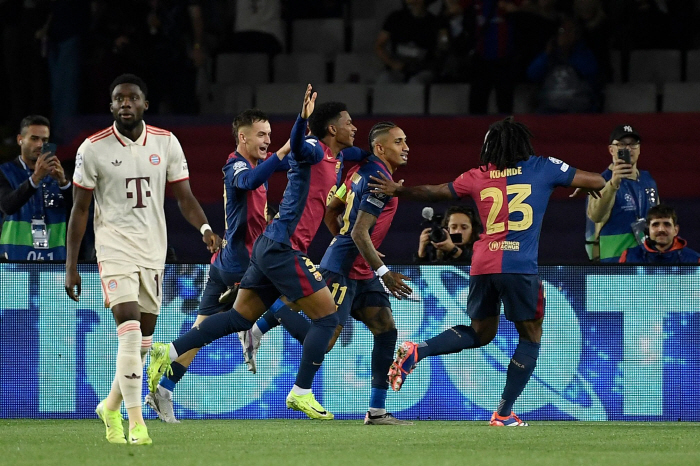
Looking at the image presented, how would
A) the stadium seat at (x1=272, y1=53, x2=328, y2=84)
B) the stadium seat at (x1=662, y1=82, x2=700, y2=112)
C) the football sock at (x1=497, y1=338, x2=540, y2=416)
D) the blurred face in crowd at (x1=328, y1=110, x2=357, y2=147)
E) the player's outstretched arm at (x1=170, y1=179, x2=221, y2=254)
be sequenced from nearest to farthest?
the player's outstretched arm at (x1=170, y1=179, x2=221, y2=254) < the football sock at (x1=497, y1=338, x2=540, y2=416) < the blurred face in crowd at (x1=328, y1=110, x2=357, y2=147) < the stadium seat at (x1=662, y1=82, x2=700, y2=112) < the stadium seat at (x1=272, y1=53, x2=328, y2=84)

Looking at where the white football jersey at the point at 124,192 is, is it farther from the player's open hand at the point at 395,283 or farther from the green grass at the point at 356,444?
the player's open hand at the point at 395,283

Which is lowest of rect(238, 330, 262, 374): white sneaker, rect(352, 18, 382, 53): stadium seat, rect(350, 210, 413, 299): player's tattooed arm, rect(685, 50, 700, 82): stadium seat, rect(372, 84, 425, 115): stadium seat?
rect(238, 330, 262, 374): white sneaker

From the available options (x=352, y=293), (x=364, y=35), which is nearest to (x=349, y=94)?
(x=364, y=35)

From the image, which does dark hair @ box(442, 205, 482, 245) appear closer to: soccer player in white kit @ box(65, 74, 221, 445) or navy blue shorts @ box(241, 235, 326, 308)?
navy blue shorts @ box(241, 235, 326, 308)

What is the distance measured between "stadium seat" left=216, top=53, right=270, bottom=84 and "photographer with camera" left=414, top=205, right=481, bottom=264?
6.11 meters

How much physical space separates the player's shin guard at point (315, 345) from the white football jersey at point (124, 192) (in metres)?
1.38

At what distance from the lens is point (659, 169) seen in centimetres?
1345

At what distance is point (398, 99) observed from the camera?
564 inches

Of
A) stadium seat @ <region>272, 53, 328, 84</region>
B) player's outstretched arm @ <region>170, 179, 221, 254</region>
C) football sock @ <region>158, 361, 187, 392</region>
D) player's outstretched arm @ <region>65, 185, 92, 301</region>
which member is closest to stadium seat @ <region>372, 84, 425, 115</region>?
stadium seat @ <region>272, 53, 328, 84</region>

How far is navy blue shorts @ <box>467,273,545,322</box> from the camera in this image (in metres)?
7.37

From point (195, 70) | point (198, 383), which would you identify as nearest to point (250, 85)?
point (195, 70)

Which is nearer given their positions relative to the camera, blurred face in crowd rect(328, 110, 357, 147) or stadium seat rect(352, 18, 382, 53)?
blurred face in crowd rect(328, 110, 357, 147)

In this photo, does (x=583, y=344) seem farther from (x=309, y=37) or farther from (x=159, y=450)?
(x=309, y=37)

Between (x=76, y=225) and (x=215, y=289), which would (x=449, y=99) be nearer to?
(x=215, y=289)
